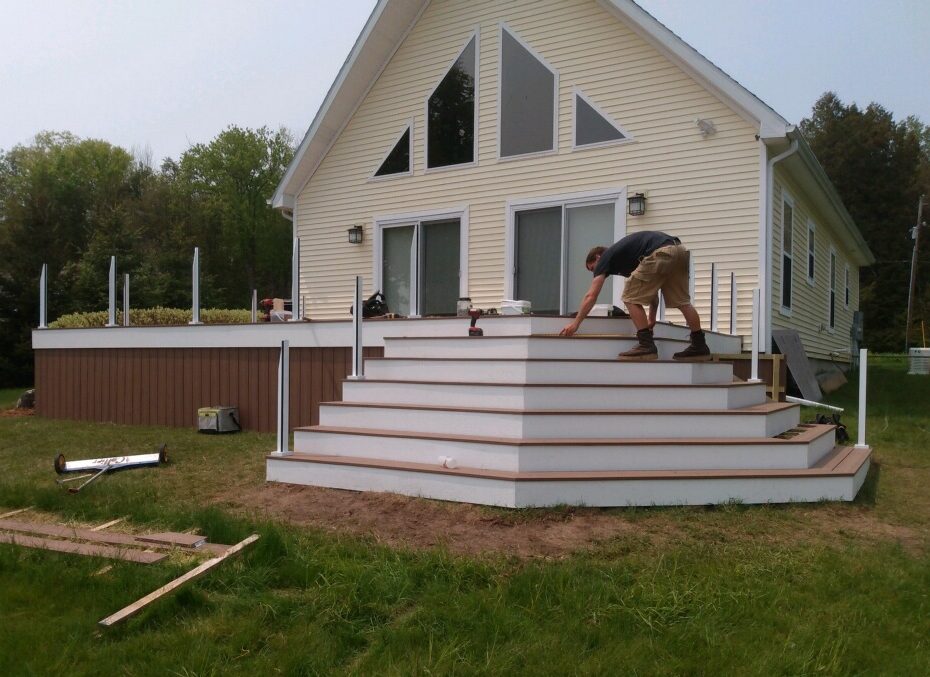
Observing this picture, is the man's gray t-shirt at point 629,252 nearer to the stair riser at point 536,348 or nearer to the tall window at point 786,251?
the stair riser at point 536,348

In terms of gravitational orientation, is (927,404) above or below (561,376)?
below

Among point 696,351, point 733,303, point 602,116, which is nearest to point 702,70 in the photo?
point 602,116

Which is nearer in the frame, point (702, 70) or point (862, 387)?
point (862, 387)

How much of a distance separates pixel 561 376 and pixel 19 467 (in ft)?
16.7

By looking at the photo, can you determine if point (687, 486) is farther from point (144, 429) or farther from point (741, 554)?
point (144, 429)

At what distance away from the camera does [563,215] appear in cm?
986

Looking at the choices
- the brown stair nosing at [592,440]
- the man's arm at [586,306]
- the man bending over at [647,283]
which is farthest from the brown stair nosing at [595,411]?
the man's arm at [586,306]

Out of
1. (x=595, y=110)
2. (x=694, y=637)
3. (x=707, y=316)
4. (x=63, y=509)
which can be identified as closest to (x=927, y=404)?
(x=707, y=316)

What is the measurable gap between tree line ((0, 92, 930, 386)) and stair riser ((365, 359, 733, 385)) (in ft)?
59.4

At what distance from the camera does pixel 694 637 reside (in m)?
2.80

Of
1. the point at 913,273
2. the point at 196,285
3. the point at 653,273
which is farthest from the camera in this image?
the point at 913,273

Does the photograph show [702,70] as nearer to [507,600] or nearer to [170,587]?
[507,600]

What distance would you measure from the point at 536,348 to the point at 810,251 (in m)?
8.47

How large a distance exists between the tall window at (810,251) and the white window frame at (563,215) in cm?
440
